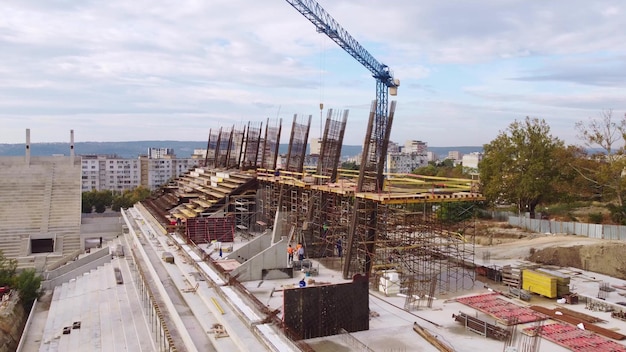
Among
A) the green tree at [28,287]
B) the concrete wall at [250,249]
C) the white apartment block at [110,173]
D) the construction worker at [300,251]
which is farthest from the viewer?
the white apartment block at [110,173]

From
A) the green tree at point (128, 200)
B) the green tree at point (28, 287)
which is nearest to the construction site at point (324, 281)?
the green tree at point (28, 287)

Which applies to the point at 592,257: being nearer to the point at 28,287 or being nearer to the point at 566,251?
the point at 566,251

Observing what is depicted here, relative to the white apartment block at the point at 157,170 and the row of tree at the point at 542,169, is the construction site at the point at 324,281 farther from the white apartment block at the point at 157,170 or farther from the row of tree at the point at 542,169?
the white apartment block at the point at 157,170

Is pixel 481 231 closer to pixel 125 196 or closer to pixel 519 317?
pixel 519 317

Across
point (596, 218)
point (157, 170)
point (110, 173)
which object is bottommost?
point (110, 173)

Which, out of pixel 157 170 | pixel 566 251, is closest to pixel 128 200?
pixel 157 170

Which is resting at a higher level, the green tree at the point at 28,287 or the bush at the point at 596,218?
the bush at the point at 596,218

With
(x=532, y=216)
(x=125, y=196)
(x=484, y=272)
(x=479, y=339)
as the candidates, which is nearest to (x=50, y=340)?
(x=479, y=339)
